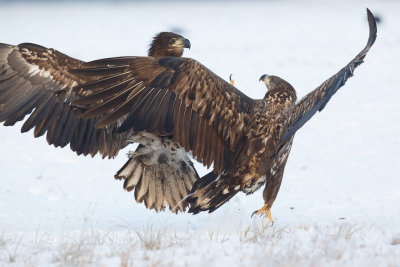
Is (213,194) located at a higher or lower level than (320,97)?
lower

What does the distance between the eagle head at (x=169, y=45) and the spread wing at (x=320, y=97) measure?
4.88 ft

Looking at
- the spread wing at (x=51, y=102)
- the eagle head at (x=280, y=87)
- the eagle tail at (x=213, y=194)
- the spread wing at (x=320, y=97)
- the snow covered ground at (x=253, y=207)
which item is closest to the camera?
the snow covered ground at (x=253, y=207)

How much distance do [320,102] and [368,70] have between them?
39.3 ft

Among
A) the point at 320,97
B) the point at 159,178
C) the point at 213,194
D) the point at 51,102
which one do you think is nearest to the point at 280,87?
the point at 320,97

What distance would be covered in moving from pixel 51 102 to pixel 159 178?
1.32 metres

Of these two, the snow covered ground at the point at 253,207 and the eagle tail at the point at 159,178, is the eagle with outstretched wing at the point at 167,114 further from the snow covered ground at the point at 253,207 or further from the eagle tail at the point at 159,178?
the snow covered ground at the point at 253,207

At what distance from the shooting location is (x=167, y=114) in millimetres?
5500

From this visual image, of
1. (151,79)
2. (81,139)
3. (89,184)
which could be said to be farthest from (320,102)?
(89,184)

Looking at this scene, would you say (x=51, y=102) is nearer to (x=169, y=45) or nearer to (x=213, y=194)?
(x=169, y=45)

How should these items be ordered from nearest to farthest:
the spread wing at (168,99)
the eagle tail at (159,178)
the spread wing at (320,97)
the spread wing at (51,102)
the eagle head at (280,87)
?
1. the spread wing at (168,99)
2. the spread wing at (320,97)
3. the eagle head at (280,87)
4. the spread wing at (51,102)
5. the eagle tail at (159,178)

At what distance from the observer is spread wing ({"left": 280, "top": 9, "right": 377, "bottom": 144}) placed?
5590 millimetres

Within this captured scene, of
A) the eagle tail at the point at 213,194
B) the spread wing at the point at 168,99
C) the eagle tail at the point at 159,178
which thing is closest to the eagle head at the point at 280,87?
the spread wing at the point at 168,99

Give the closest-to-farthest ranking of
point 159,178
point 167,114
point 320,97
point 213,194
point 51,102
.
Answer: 1. point 167,114
2. point 320,97
3. point 213,194
4. point 51,102
5. point 159,178

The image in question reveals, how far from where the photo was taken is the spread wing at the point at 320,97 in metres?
5.59
